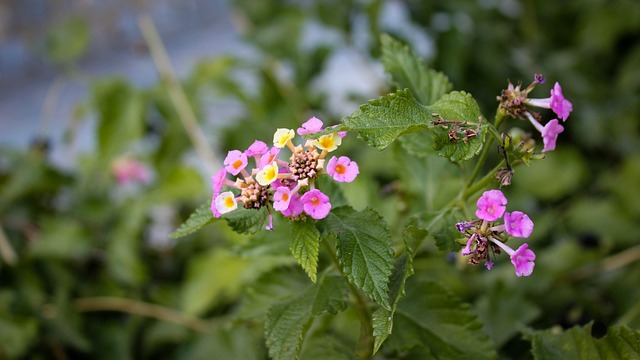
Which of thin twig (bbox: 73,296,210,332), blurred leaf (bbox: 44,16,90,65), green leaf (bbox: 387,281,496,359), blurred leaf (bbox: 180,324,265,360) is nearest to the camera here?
green leaf (bbox: 387,281,496,359)

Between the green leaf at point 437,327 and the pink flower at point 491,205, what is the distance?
15 cm

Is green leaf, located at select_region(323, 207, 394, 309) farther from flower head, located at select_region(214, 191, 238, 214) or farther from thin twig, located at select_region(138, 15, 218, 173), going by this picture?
thin twig, located at select_region(138, 15, 218, 173)

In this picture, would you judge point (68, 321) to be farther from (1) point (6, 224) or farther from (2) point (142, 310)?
(1) point (6, 224)

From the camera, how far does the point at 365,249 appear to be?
46 centimetres

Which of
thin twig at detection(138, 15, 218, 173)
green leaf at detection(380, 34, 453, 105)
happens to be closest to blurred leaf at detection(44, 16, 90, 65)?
thin twig at detection(138, 15, 218, 173)

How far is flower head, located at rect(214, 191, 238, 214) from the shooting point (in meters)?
0.45

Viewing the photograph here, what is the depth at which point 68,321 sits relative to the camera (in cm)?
96

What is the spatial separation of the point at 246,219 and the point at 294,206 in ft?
0.16

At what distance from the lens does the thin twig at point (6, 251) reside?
3.38ft

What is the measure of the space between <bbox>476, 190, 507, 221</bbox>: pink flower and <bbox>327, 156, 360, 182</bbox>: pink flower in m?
0.09

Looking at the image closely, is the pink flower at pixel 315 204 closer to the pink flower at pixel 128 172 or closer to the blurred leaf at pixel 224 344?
the blurred leaf at pixel 224 344

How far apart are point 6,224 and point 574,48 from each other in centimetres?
122

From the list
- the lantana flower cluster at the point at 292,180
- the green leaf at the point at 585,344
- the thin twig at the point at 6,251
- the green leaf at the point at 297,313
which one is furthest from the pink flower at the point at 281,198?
the thin twig at the point at 6,251

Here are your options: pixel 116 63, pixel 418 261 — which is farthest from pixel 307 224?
pixel 116 63
